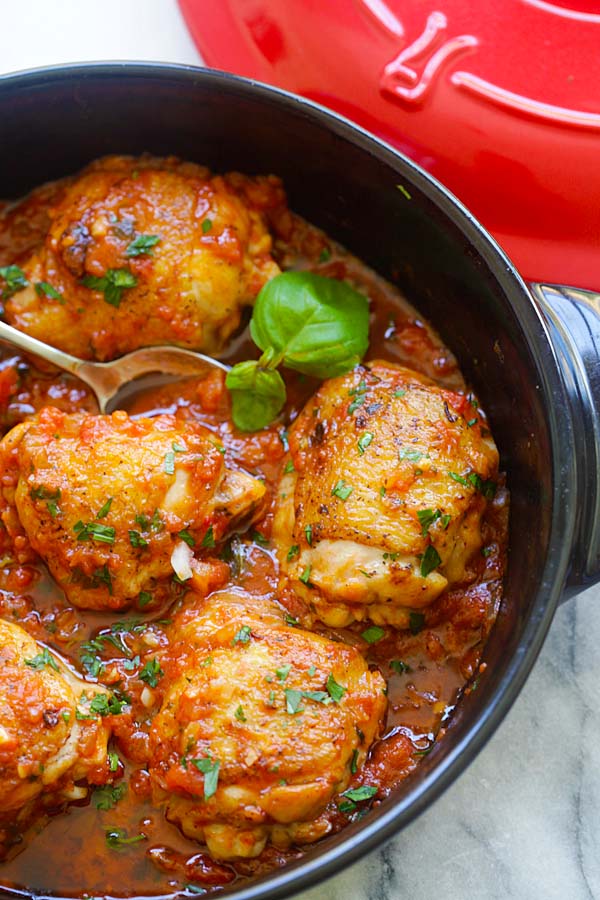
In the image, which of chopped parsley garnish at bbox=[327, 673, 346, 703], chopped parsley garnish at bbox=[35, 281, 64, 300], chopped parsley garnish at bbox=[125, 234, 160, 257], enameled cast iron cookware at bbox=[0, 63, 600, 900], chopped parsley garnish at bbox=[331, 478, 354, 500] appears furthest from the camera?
chopped parsley garnish at bbox=[35, 281, 64, 300]

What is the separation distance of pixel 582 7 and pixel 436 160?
0.66 m

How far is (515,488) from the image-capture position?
3.00 meters

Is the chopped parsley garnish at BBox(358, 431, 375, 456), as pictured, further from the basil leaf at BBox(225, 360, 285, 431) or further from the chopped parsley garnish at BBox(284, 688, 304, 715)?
the chopped parsley garnish at BBox(284, 688, 304, 715)

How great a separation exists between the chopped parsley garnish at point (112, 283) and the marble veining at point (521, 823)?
1702 mm

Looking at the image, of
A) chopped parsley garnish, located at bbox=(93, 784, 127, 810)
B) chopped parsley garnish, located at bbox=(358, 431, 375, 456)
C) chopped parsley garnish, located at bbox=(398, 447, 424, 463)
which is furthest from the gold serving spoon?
chopped parsley garnish, located at bbox=(93, 784, 127, 810)

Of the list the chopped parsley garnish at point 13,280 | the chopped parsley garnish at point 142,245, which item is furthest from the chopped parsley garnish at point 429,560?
the chopped parsley garnish at point 13,280

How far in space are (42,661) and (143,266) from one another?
46.5 inches

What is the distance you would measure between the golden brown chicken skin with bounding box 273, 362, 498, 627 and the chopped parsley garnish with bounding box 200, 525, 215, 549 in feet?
0.69

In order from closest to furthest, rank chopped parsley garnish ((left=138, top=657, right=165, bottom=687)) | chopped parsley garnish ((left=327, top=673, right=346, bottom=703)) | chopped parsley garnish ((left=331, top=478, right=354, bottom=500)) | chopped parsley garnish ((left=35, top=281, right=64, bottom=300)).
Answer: chopped parsley garnish ((left=327, top=673, right=346, bottom=703))
chopped parsley garnish ((left=331, top=478, right=354, bottom=500))
chopped parsley garnish ((left=138, top=657, right=165, bottom=687))
chopped parsley garnish ((left=35, top=281, right=64, bottom=300))

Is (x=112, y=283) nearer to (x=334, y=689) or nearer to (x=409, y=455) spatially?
(x=409, y=455)

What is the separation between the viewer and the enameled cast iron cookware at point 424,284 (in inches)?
96.1

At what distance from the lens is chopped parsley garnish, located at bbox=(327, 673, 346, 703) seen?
8.87ft

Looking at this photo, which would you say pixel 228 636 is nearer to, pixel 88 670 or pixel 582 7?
pixel 88 670

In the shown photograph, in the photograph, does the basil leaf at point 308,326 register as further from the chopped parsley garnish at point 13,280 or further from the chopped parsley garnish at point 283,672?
the chopped parsley garnish at point 283,672
